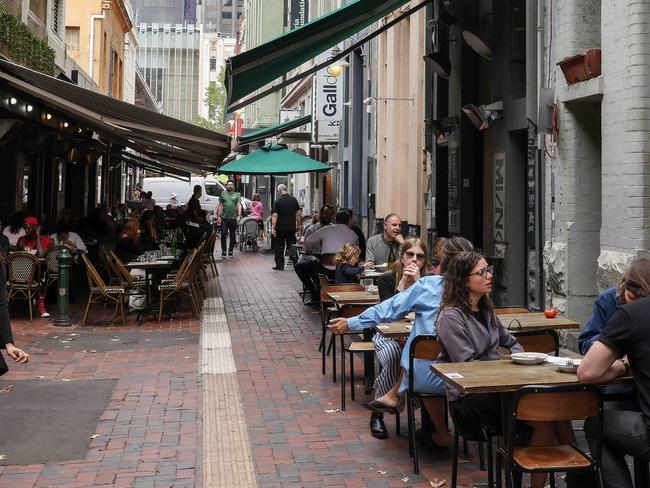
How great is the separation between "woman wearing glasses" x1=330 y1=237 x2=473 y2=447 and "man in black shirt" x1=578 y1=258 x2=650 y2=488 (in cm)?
152

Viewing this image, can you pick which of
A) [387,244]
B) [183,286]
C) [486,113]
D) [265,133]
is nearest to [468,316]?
[387,244]

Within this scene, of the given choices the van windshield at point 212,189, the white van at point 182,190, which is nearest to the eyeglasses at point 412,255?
the white van at point 182,190

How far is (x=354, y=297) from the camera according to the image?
8.33m

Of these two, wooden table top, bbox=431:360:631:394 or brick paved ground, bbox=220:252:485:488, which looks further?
brick paved ground, bbox=220:252:485:488

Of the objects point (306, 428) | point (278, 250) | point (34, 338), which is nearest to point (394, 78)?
point (278, 250)

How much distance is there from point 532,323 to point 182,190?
32.3 meters

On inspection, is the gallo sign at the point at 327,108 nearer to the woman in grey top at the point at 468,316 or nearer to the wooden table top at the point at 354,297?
the wooden table top at the point at 354,297

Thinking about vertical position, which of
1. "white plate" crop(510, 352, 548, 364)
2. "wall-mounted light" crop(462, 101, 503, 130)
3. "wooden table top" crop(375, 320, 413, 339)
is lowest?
"white plate" crop(510, 352, 548, 364)

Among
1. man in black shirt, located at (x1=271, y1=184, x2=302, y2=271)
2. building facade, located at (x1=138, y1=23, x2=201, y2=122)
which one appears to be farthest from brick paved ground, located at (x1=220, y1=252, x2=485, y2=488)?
building facade, located at (x1=138, y1=23, x2=201, y2=122)

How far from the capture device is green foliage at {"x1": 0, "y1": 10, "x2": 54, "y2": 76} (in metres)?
14.9

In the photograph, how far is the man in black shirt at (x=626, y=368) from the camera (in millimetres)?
4094

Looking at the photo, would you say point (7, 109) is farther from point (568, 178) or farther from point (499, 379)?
point (499, 379)

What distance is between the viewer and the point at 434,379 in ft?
18.9

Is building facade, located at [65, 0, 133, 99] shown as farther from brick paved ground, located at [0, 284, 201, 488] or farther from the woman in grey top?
the woman in grey top
